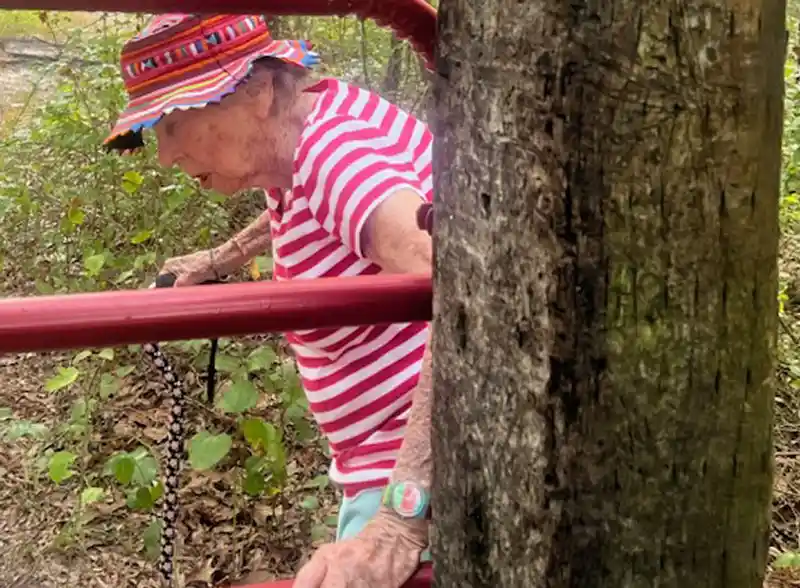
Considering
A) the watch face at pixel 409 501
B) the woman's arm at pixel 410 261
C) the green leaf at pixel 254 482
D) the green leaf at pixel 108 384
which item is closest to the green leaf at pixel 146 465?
the green leaf at pixel 254 482

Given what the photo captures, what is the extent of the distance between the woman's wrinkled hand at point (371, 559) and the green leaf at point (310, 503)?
5.98ft

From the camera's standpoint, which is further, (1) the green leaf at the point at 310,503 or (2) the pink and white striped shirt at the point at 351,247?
(1) the green leaf at the point at 310,503

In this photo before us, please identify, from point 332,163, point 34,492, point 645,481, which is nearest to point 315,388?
point 332,163

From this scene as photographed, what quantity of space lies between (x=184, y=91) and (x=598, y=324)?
964mm

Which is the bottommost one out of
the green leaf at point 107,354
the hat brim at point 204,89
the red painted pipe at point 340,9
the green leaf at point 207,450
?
the green leaf at point 207,450

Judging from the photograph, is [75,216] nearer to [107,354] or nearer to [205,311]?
[107,354]

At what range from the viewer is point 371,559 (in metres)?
1.11

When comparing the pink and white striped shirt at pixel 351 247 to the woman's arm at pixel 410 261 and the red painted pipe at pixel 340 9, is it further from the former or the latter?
the red painted pipe at pixel 340 9

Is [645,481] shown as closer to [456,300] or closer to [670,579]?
[670,579]

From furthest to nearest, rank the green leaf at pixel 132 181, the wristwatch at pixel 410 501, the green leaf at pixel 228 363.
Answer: the green leaf at pixel 132 181 → the green leaf at pixel 228 363 → the wristwatch at pixel 410 501

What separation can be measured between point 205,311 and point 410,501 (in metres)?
0.32

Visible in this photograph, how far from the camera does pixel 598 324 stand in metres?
0.88

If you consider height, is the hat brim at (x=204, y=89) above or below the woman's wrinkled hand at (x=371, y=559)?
above

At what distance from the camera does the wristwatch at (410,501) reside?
1.13 m
